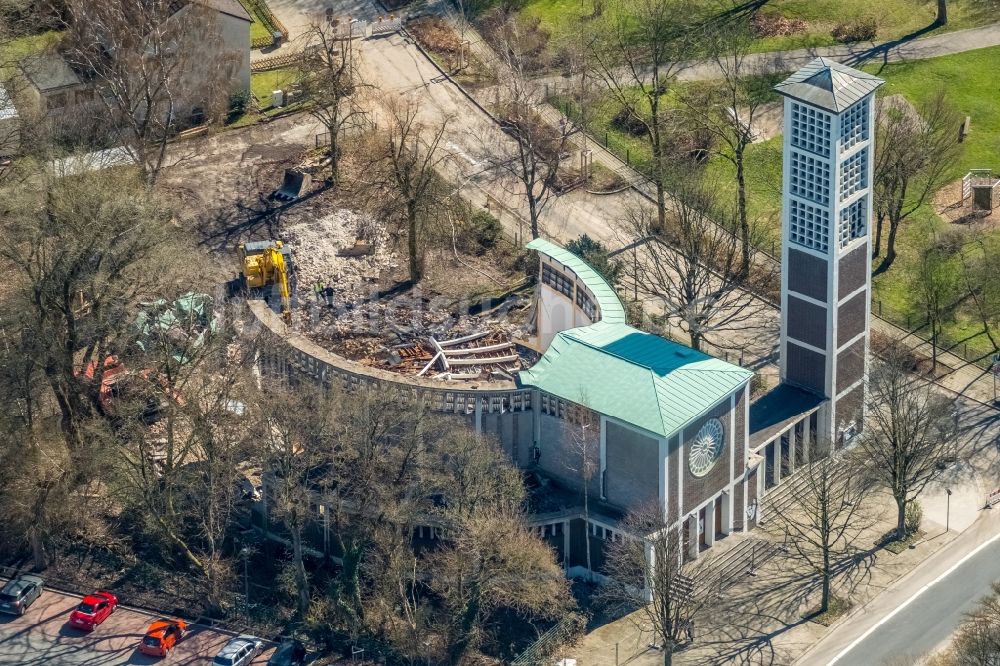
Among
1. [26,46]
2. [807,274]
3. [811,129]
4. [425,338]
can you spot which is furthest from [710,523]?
[26,46]

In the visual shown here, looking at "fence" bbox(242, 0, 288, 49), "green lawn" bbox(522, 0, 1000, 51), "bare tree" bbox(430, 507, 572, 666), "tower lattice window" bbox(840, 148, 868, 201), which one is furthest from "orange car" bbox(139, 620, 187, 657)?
"green lawn" bbox(522, 0, 1000, 51)

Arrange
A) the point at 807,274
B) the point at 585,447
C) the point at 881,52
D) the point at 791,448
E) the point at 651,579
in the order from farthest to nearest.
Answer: the point at 881,52 < the point at 791,448 < the point at 807,274 < the point at 585,447 < the point at 651,579

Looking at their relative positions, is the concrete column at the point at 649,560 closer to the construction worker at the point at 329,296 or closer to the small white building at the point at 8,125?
the construction worker at the point at 329,296

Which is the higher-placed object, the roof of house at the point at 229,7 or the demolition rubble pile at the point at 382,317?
the roof of house at the point at 229,7

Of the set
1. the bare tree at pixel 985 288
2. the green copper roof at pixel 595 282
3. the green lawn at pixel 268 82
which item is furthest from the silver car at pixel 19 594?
the bare tree at pixel 985 288

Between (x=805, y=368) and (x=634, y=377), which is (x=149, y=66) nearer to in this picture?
(x=634, y=377)

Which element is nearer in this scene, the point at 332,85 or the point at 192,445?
the point at 192,445

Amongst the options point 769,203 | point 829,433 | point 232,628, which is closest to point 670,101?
point 769,203
